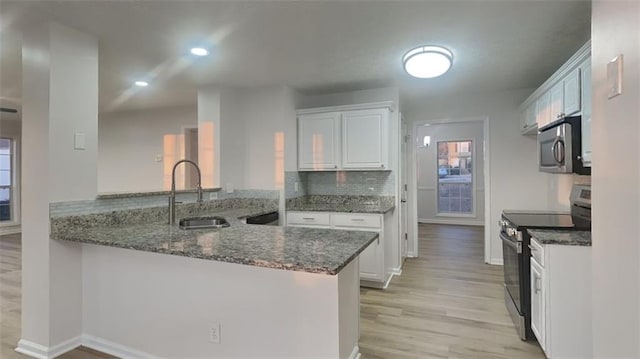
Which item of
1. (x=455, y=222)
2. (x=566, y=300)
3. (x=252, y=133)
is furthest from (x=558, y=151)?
(x=455, y=222)

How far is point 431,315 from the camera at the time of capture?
9.41ft

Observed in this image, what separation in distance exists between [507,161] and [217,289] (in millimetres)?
3938

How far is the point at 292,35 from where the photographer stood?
98.3 inches

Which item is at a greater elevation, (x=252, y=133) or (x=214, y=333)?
(x=252, y=133)

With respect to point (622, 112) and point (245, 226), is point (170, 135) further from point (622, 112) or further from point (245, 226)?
point (622, 112)

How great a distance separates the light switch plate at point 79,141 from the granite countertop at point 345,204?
6.90 ft

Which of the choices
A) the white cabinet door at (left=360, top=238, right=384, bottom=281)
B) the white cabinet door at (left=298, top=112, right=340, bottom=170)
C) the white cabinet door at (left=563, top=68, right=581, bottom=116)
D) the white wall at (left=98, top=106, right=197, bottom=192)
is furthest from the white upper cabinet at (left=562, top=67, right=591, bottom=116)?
the white wall at (left=98, top=106, right=197, bottom=192)

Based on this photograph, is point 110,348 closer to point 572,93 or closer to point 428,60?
point 428,60

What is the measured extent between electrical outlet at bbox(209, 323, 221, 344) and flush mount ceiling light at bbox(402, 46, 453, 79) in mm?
2355

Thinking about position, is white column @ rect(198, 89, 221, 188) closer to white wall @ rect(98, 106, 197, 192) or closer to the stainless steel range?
white wall @ rect(98, 106, 197, 192)

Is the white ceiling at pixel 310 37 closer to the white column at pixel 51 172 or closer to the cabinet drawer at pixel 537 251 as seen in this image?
the white column at pixel 51 172

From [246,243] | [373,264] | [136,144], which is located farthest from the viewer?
[136,144]

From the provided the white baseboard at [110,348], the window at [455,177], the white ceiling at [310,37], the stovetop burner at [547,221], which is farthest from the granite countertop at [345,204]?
the window at [455,177]

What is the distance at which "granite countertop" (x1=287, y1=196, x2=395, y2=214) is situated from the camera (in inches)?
146
